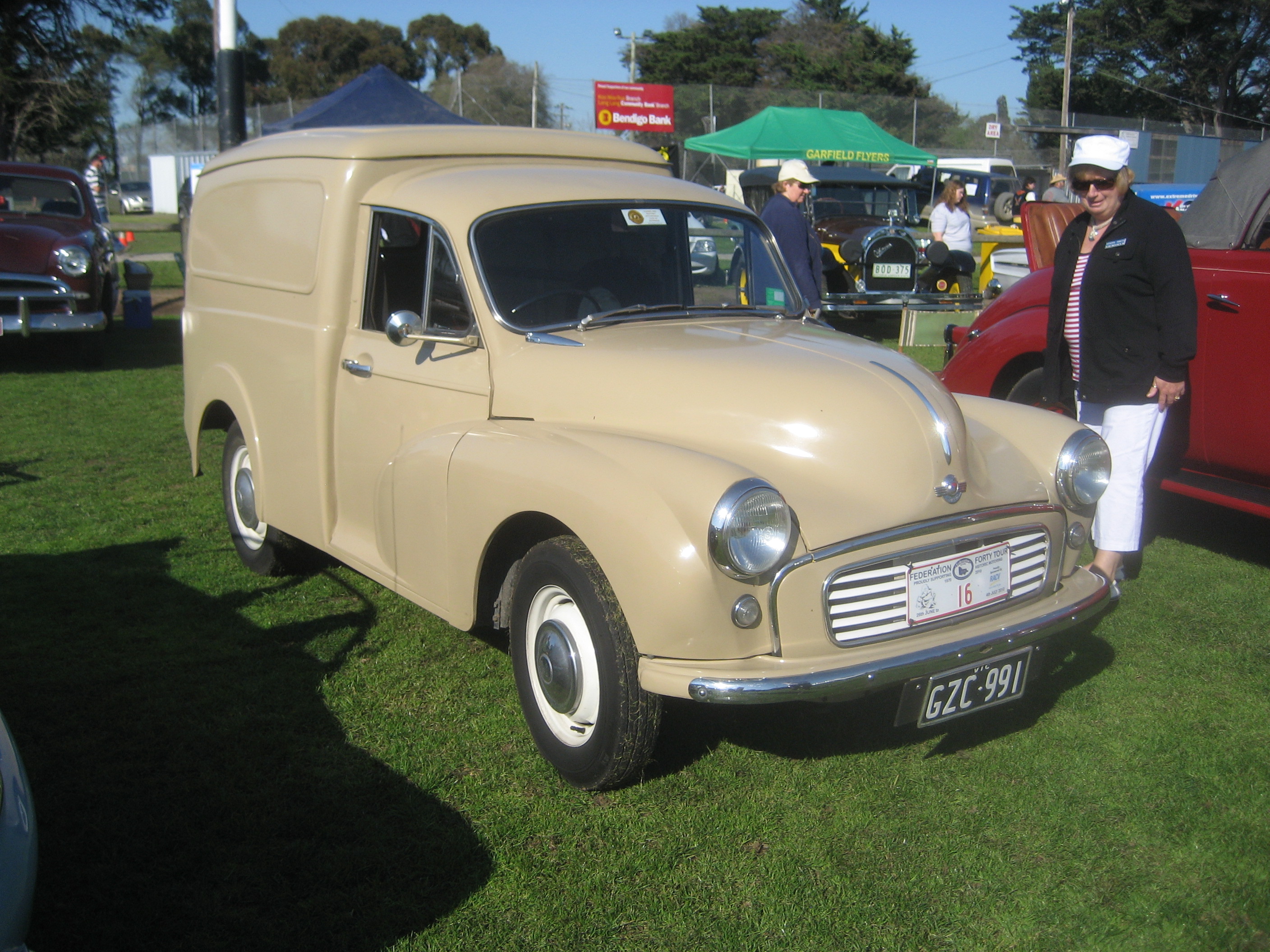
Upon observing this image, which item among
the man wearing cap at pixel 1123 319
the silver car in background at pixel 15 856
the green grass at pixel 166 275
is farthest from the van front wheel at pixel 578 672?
the green grass at pixel 166 275

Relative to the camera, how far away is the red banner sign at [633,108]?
112 ft

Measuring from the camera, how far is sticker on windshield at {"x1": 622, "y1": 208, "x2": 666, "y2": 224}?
13.1ft

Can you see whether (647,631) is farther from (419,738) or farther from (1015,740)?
(1015,740)

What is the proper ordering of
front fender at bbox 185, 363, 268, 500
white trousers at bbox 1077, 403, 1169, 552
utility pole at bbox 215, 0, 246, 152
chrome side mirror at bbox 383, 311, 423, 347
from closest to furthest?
chrome side mirror at bbox 383, 311, 423, 347, white trousers at bbox 1077, 403, 1169, 552, front fender at bbox 185, 363, 268, 500, utility pole at bbox 215, 0, 246, 152

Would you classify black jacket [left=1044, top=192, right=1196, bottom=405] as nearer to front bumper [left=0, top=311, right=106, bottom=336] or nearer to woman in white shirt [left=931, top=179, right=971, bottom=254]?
front bumper [left=0, top=311, right=106, bottom=336]

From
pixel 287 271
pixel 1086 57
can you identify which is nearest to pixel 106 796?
pixel 287 271

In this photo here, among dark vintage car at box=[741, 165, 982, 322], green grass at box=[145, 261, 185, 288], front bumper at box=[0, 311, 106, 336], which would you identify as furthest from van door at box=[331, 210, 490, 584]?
green grass at box=[145, 261, 185, 288]

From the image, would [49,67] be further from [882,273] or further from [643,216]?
[643,216]

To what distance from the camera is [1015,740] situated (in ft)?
11.5

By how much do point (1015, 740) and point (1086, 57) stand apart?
175 ft

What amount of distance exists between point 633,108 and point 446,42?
114 ft

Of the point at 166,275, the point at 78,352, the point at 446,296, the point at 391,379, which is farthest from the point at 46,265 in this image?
the point at 166,275

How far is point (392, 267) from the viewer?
417 centimetres

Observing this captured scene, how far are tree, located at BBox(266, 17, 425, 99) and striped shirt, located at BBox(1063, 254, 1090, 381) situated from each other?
62.7m
